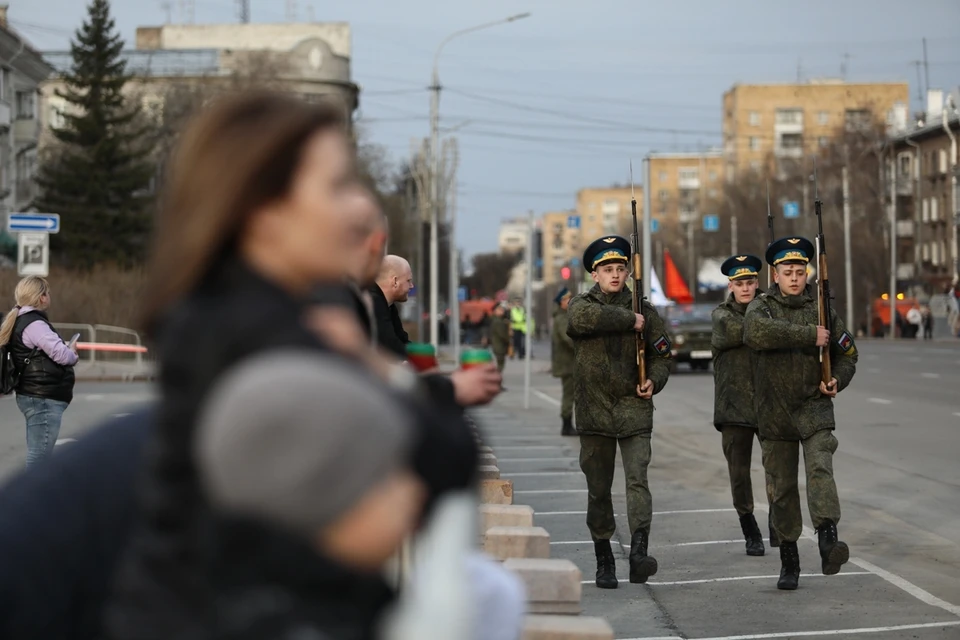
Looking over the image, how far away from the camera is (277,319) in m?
1.98

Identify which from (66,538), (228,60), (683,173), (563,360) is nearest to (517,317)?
(563,360)

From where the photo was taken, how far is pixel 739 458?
33.7 ft

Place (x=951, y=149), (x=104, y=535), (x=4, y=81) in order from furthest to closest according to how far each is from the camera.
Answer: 1. (x=951, y=149)
2. (x=4, y=81)
3. (x=104, y=535)

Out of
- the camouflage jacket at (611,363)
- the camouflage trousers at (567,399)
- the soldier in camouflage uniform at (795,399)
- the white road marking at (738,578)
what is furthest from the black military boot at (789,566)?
the camouflage trousers at (567,399)

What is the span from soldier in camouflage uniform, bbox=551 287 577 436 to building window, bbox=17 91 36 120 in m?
44.9

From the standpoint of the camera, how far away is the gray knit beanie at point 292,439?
1.87m

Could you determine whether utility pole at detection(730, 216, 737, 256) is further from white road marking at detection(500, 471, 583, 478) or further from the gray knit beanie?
the gray knit beanie

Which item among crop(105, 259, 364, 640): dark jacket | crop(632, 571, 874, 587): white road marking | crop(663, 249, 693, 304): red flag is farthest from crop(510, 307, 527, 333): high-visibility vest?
crop(105, 259, 364, 640): dark jacket

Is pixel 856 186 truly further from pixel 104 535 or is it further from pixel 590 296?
pixel 104 535

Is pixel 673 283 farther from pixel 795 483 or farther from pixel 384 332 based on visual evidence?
pixel 384 332

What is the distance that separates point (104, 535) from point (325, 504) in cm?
55

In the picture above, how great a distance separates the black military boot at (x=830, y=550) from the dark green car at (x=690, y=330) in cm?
2838

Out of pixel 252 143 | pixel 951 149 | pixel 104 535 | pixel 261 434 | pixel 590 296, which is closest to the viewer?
pixel 261 434

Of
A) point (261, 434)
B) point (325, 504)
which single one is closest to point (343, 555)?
point (325, 504)
